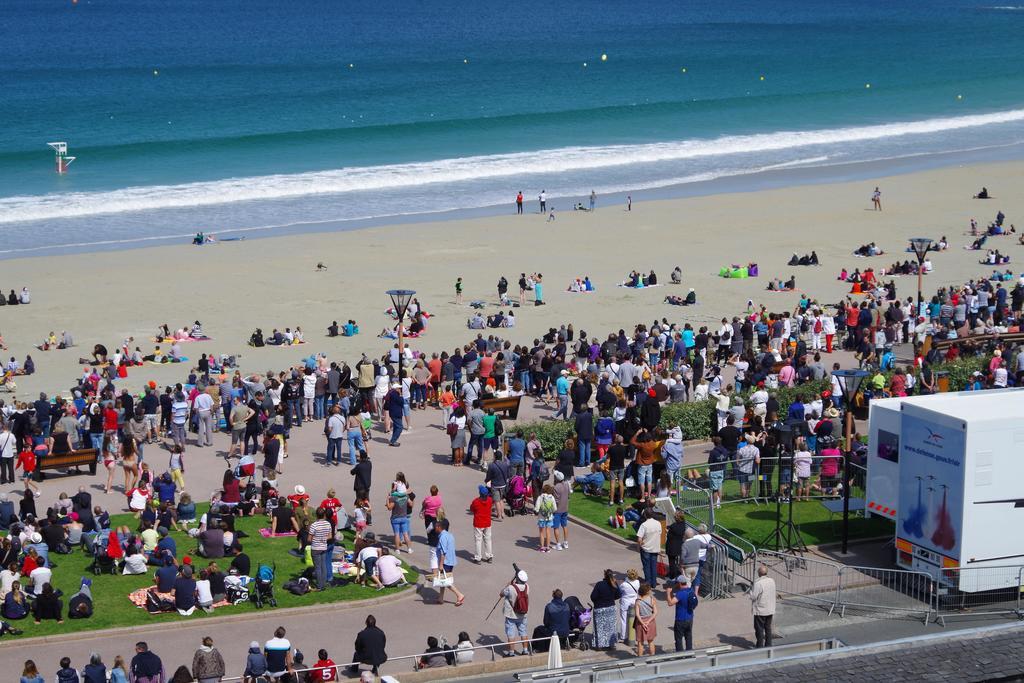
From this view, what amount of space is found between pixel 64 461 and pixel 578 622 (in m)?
11.1

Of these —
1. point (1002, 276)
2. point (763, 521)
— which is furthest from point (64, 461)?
point (1002, 276)

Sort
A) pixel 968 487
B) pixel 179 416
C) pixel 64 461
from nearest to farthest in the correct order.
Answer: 1. pixel 968 487
2. pixel 64 461
3. pixel 179 416

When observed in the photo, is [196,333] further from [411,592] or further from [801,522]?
[801,522]

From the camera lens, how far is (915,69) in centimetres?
11669

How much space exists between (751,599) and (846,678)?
350 centimetres

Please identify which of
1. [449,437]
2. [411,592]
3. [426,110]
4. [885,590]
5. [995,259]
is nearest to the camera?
[885,590]

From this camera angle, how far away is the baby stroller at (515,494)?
21234mm

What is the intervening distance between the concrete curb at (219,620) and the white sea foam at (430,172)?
41770mm

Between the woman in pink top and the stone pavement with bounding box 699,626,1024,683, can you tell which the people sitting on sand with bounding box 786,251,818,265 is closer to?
the woman in pink top

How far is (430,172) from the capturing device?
220 ft

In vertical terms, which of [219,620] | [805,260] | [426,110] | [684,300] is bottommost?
[219,620]

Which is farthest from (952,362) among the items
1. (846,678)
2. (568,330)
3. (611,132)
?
(611,132)

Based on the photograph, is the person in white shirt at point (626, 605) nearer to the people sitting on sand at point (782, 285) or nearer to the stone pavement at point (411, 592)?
the stone pavement at point (411, 592)

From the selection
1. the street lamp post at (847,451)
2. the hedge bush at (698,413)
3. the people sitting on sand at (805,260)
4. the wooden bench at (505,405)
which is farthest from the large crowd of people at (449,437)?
the people sitting on sand at (805,260)
